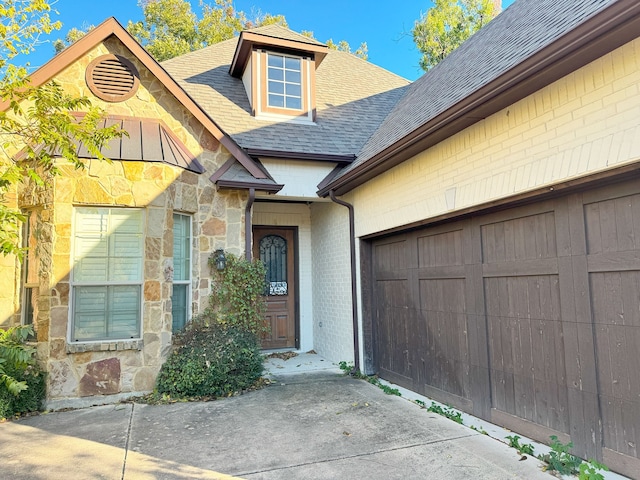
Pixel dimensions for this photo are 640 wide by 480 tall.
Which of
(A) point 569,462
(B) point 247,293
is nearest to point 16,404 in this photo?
(B) point 247,293

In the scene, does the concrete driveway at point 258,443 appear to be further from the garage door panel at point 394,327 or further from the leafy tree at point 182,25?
the leafy tree at point 182,25

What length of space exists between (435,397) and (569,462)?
80.1 inches

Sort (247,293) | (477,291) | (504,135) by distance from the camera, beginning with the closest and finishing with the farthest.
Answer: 1. (504,135)
2. (477,291)
3. (247,293)

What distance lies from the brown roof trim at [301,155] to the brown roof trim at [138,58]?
42 centimetres

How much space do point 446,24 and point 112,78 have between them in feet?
50.6

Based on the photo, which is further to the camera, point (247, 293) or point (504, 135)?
point (247, 293)

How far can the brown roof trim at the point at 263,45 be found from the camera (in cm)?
817

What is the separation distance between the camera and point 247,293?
258 inches

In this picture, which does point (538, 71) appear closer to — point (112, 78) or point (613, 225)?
point (613, 225)

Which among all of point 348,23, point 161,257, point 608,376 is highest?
point 348,23

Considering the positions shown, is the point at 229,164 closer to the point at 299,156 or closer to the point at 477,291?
the point at 299,156

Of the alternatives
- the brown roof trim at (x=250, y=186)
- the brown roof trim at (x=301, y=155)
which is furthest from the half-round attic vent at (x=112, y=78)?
the brown roof trim at (x=301, y=155)

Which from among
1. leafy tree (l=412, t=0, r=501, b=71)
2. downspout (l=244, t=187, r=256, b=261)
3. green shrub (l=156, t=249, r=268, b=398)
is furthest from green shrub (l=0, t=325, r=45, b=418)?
leafy tree (l=412, t=0, r=501, b=71)

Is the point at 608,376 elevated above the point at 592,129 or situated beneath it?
situated beneath
